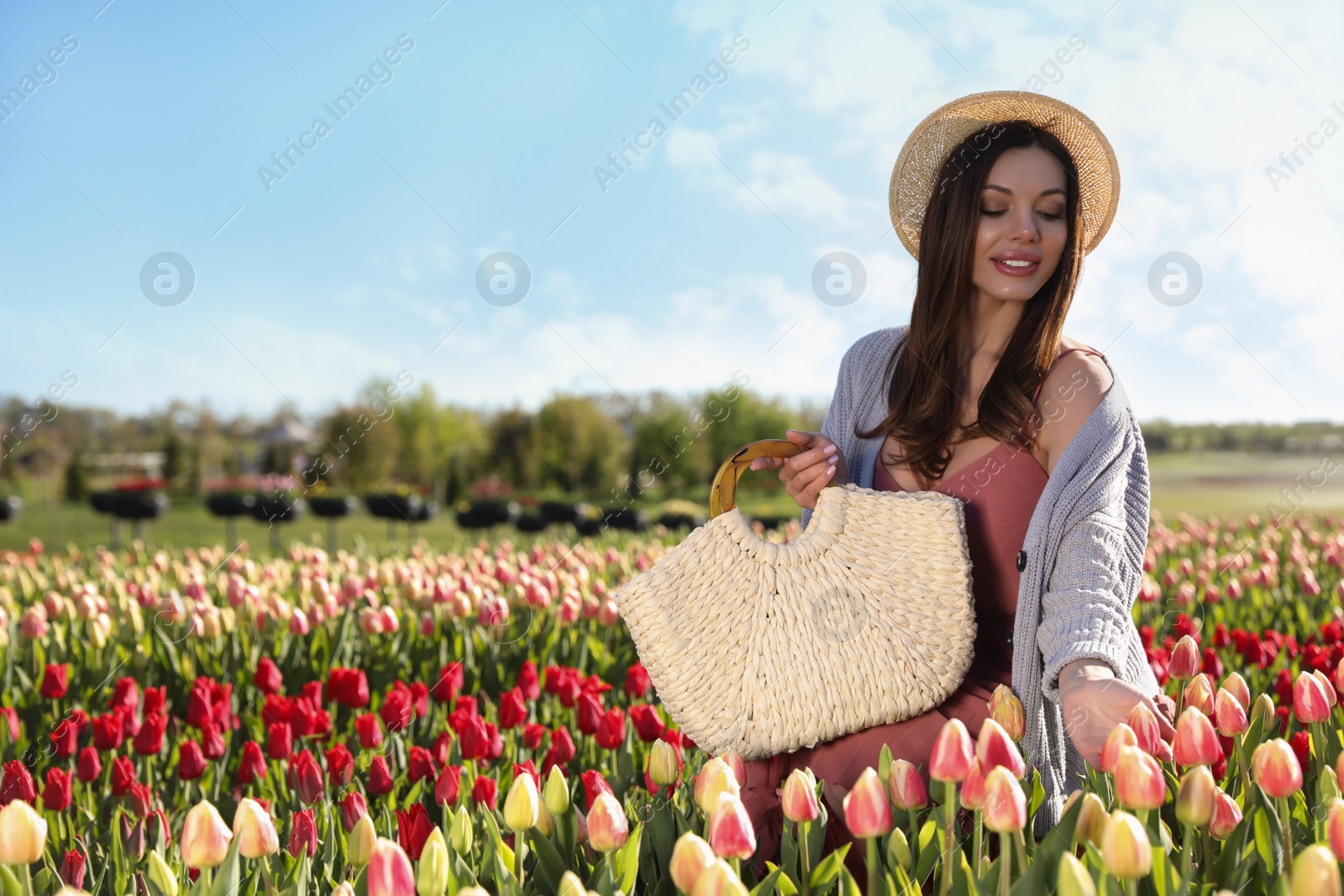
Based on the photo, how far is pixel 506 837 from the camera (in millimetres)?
Answer: 1860

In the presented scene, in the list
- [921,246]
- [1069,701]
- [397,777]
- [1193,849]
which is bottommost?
[397,777]

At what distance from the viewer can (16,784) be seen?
219cm

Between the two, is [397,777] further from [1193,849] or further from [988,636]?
[1193,849]

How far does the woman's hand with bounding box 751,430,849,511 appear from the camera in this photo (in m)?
2.23

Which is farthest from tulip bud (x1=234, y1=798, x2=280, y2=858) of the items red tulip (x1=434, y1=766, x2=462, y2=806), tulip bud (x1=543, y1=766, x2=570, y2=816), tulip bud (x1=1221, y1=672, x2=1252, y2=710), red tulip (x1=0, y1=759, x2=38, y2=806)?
tulip bud (x1=1221, y1=672, x2=1252, y2=710)

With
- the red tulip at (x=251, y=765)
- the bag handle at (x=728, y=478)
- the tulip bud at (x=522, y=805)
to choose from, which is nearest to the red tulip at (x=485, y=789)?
the tulip bud at (x=522, y=805)

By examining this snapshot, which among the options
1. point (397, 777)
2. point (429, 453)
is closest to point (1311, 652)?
point (397, 777)

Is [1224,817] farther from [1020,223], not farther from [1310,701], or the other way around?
[1020,223]

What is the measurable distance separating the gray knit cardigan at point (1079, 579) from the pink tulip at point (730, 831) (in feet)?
2.69

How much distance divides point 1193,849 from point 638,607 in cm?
103

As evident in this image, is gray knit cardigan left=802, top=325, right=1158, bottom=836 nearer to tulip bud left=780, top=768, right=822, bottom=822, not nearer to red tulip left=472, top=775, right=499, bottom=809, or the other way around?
tulip bud left=780, top=768, right=822, bottom=822

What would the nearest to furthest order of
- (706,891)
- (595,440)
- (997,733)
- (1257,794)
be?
1. (706,891)
2. (997,733)
3. (1257,794)
4. (595,440)

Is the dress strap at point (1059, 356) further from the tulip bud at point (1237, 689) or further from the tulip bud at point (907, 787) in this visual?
the tulip bud at point (907, 787)

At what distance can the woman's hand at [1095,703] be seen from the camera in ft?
5.55
